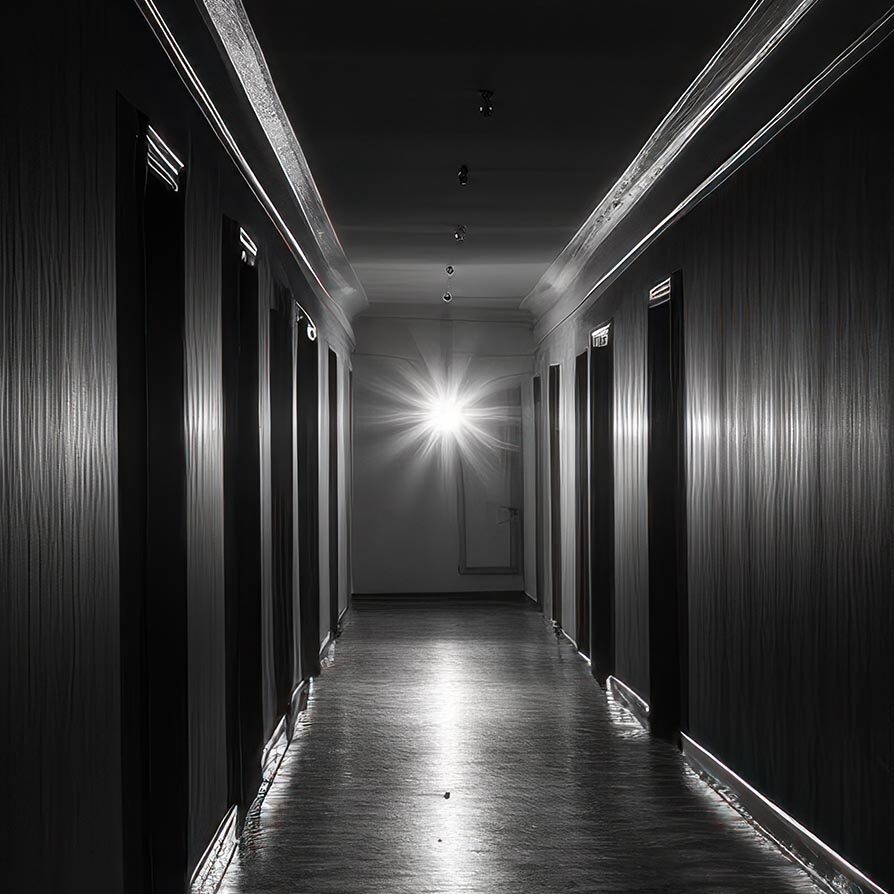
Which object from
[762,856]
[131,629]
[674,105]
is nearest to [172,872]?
[131,629]

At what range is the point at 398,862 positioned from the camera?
15.3 feet

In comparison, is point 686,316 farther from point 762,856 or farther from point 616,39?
point 762,856

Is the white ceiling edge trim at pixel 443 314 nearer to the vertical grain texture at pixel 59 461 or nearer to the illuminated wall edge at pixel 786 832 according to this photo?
the illuminated wall edge at pixel 786 832

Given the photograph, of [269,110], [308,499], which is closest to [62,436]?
[269,110]

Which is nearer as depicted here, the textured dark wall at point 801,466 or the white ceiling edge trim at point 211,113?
the white ceiling edge trim at point 211,113

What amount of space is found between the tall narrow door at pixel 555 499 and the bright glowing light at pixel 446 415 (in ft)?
7.67

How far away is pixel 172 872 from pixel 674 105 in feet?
12.8

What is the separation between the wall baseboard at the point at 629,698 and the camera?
7141mm

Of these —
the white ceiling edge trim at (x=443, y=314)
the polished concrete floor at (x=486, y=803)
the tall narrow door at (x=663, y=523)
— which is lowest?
the polished concrete floor at (x=486, y=803)

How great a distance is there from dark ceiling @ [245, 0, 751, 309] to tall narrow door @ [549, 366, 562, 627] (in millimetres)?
3399

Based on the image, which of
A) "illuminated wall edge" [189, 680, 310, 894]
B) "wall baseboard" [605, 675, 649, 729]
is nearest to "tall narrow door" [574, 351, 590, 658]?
"wall baseboard" [605, 675, 649, 729]

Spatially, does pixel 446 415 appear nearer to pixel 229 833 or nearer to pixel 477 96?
pixel 477 96

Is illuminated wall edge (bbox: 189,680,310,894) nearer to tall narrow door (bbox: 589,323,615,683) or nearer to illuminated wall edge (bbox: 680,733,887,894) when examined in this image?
illuminated wall edge (bbox: 680,733,887,894)

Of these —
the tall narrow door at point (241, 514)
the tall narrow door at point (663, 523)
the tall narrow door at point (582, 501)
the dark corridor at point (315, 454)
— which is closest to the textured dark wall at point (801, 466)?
the dark corridor at point (315, 454)
